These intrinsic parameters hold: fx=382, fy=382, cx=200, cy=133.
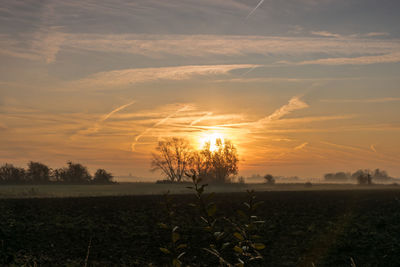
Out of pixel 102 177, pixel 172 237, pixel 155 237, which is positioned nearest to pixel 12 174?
pixel 102 177

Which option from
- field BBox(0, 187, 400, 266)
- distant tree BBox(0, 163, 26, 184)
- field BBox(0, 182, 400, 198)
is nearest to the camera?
field BBox(0, 187, 400, 266)

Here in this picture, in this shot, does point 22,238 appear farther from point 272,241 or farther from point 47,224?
point 272,241

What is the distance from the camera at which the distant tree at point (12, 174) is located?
76.3 meters

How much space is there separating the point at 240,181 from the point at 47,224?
248 feet

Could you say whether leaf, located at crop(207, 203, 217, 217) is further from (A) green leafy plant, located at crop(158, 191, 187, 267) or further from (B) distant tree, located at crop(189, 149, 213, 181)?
(B) distant tree, located at crop(189, 149, 213, 181)

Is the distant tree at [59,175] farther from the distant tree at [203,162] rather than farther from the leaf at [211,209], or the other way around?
the leaf at [211,209]

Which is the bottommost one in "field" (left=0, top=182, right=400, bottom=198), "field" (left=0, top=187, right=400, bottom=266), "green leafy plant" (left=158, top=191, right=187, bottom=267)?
"field" (left=0, top=187, right=400, bottom=266)

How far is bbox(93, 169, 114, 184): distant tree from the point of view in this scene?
87.9 meters

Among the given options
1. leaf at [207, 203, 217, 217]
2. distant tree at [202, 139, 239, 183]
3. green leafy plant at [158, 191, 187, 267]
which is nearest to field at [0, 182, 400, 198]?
distant tree at [202, 139, 239, 183]

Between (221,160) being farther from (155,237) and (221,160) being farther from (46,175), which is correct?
(155,237)

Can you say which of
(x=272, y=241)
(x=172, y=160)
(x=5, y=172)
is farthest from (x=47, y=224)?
(x=172, y=160)

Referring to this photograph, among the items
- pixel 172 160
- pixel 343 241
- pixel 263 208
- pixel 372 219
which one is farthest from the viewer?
pixel 172 160

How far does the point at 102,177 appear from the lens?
89.2 m

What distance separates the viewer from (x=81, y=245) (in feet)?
61.5
